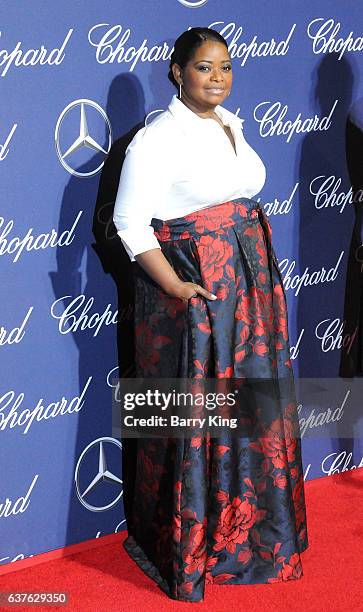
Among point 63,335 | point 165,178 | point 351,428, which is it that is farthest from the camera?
point 351,428

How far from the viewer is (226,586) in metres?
3.10

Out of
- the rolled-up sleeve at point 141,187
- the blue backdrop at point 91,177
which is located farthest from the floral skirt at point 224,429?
the blue backdrop at point 91,177

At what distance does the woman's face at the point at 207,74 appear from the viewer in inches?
109

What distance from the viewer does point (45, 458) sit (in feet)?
10.7

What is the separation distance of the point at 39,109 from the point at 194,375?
3.28 ft

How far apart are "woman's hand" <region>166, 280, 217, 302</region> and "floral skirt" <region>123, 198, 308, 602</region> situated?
3 centimetres

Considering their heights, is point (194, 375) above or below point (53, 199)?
below

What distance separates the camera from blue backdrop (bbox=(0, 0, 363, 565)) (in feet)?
9.97

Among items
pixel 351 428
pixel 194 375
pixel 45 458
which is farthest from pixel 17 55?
pixel 351 428

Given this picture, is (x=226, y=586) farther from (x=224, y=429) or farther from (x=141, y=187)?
(x=141, y=187)

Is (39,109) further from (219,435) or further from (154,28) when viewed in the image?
(219,435)

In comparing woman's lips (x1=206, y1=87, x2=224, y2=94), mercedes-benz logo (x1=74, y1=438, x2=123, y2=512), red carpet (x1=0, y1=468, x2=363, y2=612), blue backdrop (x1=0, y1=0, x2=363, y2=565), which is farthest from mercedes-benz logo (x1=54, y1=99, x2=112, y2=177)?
red carpet (x1=0, y1=468, x2=363, y2=612)

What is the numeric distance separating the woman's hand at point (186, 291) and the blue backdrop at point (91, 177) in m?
0.49

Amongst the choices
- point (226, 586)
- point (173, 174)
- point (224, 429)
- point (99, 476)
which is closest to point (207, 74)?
point (173, 174)
